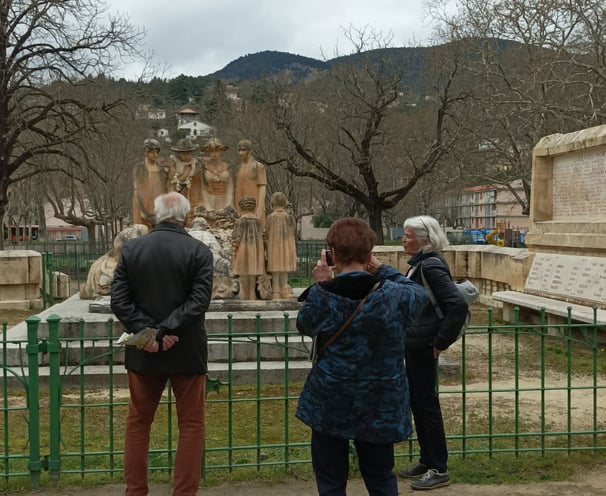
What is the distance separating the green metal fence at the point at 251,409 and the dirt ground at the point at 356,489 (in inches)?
7.7

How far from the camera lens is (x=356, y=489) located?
16.1 feet

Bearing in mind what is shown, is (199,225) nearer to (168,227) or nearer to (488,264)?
(168,227)

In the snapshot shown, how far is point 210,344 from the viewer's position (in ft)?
28.6

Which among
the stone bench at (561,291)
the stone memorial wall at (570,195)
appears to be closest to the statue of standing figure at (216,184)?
the stone bench at (561,291)

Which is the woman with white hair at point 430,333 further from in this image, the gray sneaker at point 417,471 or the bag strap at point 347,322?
the bag strap at point 347,322

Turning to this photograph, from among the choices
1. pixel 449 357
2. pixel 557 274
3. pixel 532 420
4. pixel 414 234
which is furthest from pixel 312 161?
pixel 414 234

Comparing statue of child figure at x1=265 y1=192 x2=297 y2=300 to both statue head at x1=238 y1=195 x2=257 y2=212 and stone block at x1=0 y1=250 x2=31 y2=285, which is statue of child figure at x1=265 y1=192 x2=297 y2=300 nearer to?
statue head at x1=238 y1=195 x2=257 y2=212

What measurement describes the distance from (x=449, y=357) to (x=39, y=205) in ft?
131

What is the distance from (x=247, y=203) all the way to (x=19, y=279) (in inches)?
300

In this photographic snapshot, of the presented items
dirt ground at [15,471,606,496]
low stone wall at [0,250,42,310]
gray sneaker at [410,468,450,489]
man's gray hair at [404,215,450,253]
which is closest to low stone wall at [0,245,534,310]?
low stone wall at [0,250,42,310]

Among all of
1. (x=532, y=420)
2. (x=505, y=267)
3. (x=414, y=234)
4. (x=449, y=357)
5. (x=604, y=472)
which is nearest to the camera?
(x=414, y=234)

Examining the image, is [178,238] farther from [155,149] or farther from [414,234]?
[155,149]

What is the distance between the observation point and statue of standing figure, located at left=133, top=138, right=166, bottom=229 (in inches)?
450

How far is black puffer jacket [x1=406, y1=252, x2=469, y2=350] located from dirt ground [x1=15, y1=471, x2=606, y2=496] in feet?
3.38
